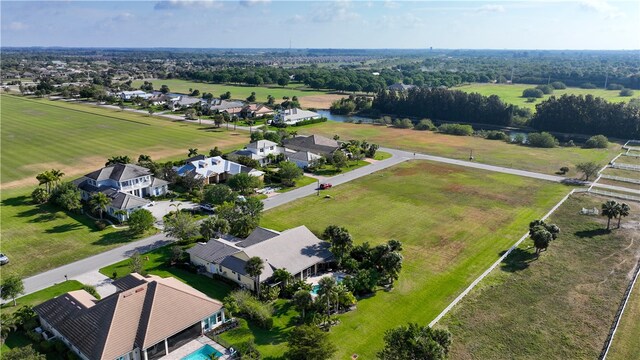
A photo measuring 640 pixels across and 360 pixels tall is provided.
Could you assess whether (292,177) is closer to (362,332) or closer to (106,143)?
(362,332)

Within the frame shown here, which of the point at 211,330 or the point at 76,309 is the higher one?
the point at 76,309

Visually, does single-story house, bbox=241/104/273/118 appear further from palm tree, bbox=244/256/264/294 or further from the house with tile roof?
palm tree, bbox=244/256/264/294

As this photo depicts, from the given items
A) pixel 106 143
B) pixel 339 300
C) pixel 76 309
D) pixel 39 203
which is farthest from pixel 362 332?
pixel 106 143

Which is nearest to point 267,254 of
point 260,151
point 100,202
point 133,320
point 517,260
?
point 133,320

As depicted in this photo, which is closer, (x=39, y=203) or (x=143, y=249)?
(x=143, y=249)

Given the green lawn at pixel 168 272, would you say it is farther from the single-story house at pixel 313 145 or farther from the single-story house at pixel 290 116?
the single-story house at pixel 290 116

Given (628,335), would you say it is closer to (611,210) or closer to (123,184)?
(611,210)
